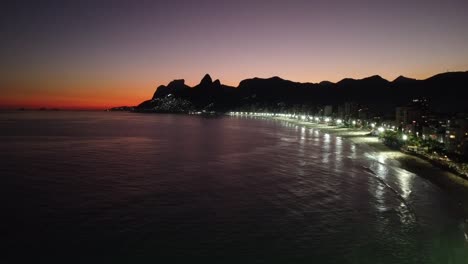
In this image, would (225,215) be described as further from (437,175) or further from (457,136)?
(457,136)

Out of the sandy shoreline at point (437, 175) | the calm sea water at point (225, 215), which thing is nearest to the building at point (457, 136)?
the sandy shoreline at point (437, 175)

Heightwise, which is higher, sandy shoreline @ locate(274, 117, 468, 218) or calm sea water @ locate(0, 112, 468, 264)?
calm sea water @ locate(0, 112, 468, 264)

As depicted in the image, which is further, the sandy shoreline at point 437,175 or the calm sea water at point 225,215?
the sandy shoreline at point 437,175

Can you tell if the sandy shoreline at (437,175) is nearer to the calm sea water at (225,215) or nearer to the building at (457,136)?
the calm sea water at (225,215)

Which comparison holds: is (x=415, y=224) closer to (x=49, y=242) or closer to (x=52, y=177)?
(x=49, y=242)

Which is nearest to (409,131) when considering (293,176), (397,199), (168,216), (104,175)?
(293,176)

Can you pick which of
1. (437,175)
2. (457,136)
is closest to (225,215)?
(437,175)

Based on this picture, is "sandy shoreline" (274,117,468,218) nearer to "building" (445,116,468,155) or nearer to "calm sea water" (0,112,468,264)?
"calm sea water" (0,112,468,264)

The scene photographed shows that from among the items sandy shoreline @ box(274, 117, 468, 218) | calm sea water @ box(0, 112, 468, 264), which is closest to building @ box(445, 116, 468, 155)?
sandy shoreline @ box(274, 117, 468, 218)

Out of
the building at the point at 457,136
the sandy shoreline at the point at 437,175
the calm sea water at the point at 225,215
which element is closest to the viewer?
the calm sea water at the point at 225,215

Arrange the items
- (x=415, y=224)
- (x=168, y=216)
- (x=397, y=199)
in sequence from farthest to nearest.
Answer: (x=397, y=199)
(x=168, y=216)
(x=415, y=224)

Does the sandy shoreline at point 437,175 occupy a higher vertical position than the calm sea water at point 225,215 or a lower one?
lower
